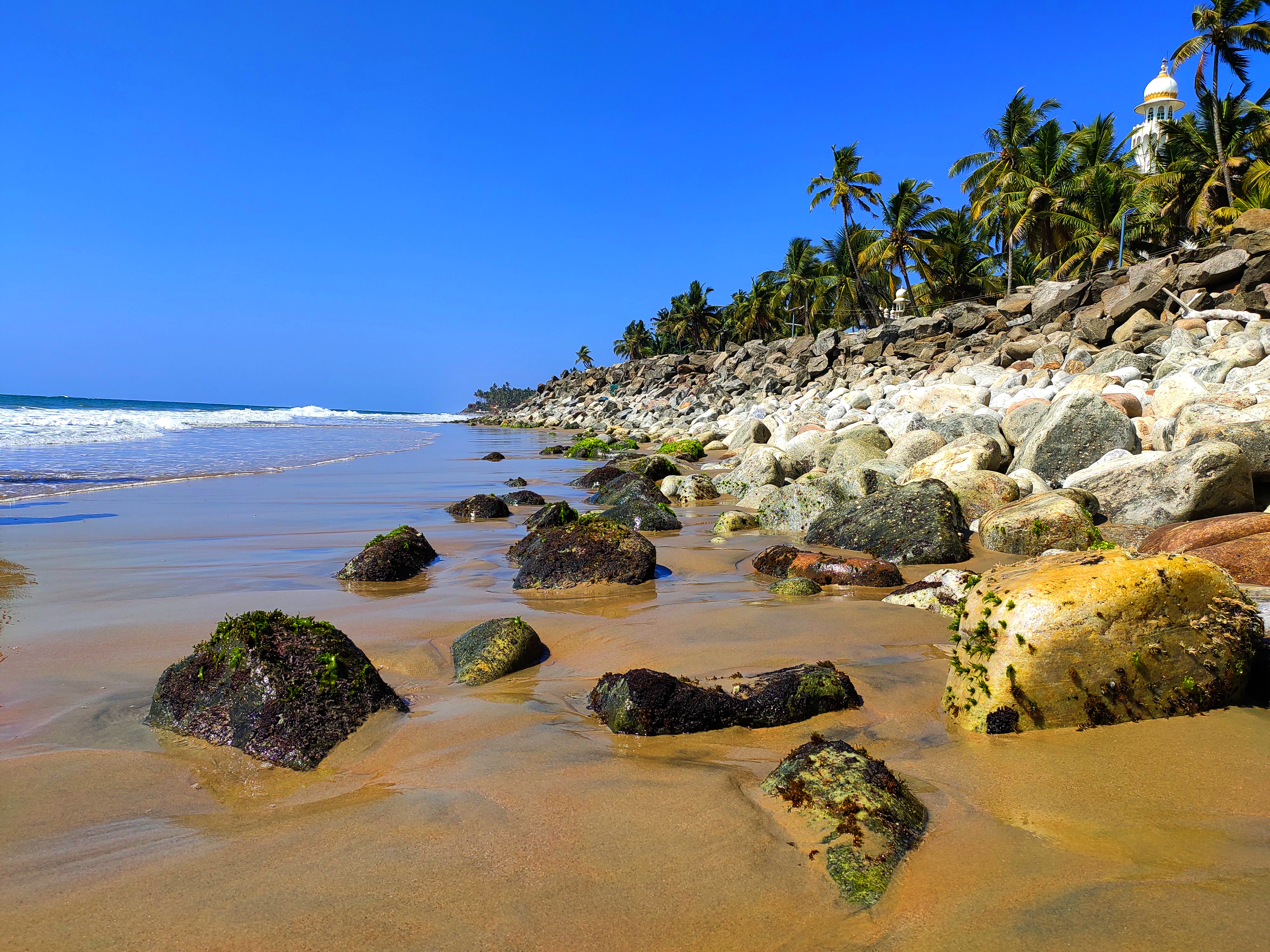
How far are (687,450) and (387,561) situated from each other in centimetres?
1437

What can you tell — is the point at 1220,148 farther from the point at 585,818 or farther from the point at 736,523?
the point at 585,818

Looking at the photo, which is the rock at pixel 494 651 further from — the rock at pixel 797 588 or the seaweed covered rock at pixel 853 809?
the rock at pixel 797 588

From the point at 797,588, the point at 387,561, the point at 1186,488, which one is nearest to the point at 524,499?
the point at 387,561

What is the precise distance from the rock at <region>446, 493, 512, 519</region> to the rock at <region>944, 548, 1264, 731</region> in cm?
721

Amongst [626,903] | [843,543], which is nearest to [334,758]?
[626,903]

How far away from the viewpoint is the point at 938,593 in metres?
4.82

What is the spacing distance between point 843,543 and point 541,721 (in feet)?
14.7

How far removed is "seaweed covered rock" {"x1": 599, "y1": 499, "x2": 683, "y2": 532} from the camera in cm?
843

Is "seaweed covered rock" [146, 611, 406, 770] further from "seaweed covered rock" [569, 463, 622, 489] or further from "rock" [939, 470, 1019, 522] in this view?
"seaweed covered rock" [569, 463, 622, 489]

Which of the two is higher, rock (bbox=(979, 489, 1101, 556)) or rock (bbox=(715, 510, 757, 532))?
rock (bbox=(979, 489, 1101, 556))

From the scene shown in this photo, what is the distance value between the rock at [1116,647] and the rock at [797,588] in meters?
2.20

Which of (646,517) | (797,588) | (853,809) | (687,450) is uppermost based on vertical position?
(687,450)

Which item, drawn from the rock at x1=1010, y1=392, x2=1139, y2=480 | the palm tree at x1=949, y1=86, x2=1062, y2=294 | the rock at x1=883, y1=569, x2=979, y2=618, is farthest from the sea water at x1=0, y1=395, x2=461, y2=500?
the palm tree at x1=949, y1=86, x2=1062, y2=294

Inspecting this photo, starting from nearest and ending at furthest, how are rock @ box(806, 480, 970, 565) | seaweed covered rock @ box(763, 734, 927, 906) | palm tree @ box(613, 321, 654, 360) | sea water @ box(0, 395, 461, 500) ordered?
seaweed covered rock @ box(763, 734, 927, 906) < rock @ box(806, 480, 970, 565) < sea water @ box(0, 395, 461, 500) < palm tree @ box(613, 321, 654, 360)
